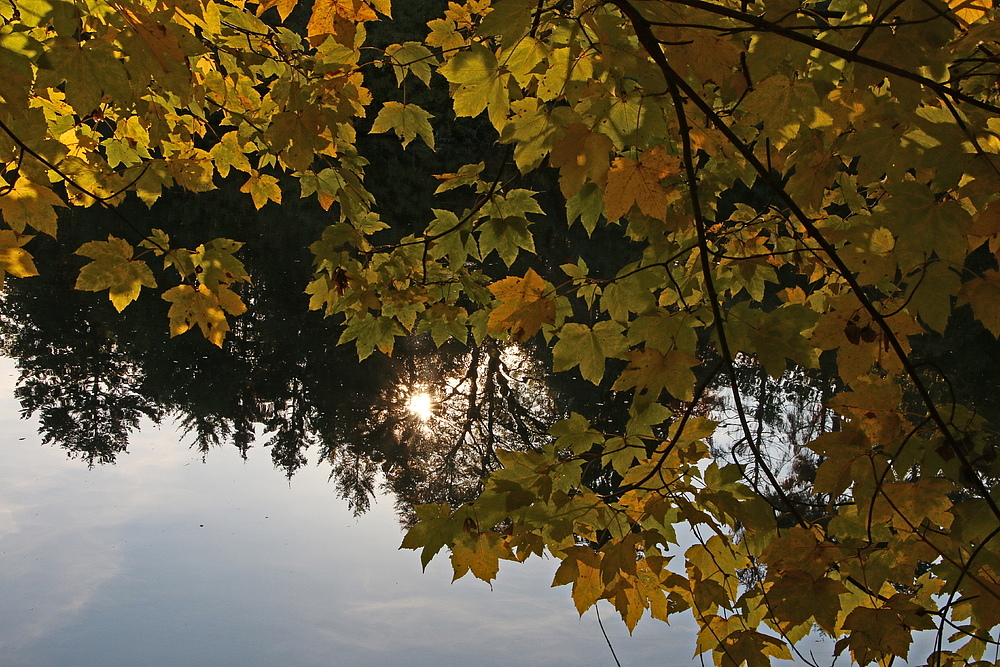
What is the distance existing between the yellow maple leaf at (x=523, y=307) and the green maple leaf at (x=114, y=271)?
0.68 metres

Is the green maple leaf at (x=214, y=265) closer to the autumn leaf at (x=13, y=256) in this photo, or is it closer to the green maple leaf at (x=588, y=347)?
the autumn leaf at (x=13, y=256)

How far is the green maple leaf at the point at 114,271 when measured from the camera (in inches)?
54.2

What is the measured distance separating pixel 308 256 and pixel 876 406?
791cm

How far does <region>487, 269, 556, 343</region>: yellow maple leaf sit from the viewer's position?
1.21 metres

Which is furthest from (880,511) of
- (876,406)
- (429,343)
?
(429,343)

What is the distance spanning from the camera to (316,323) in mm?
6746

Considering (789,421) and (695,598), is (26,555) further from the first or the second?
(789,421)

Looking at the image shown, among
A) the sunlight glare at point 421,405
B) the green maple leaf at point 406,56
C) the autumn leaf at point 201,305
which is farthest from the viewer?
the sunlight glare at point 421,405

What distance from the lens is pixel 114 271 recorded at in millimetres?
1412

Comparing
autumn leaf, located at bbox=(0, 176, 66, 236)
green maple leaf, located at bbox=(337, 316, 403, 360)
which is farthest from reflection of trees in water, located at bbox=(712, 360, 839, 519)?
autumn leaf, located at bbox=(0, 176, 66, 236)

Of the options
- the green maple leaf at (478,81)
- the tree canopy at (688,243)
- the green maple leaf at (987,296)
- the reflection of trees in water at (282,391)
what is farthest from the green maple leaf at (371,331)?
the reflection of trees in water at (282,391)

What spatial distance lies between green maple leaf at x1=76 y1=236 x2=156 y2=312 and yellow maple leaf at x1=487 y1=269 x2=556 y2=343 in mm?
676

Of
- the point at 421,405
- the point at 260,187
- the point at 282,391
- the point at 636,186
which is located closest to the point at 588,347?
the point at 636,186

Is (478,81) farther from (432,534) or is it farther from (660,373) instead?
(432,534)
